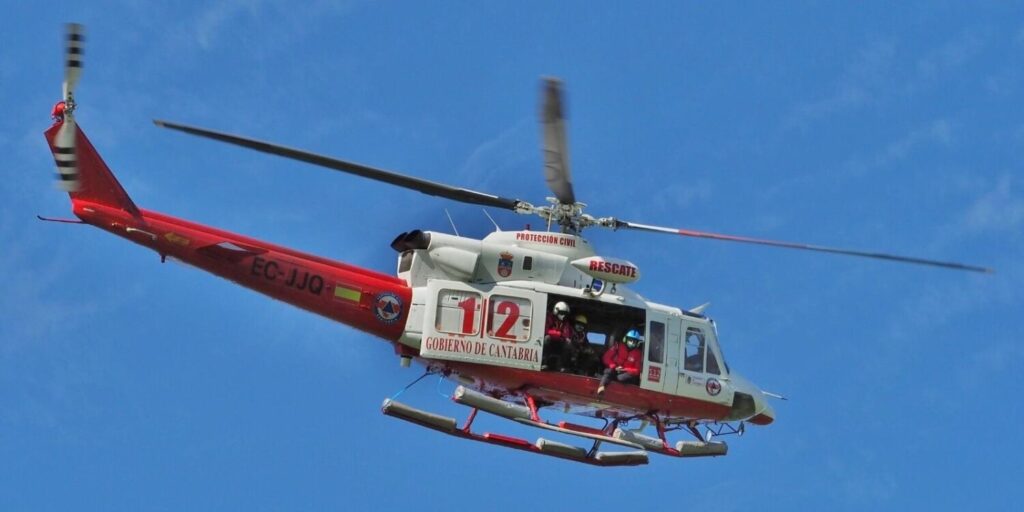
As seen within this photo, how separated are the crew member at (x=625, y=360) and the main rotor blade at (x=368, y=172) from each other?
90.2 inches

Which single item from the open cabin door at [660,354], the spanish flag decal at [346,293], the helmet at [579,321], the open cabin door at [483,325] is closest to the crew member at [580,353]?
the helmet at [579,321]

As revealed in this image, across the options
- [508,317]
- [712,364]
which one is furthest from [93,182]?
[712,364]

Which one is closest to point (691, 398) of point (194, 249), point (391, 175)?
point (391, 175)

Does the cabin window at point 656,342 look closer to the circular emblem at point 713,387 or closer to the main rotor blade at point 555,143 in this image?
the circular emblem at point 713,387

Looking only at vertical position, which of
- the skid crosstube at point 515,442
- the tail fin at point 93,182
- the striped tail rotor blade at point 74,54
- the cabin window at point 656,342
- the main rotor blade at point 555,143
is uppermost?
the striped tail rotor blade at point 74,54

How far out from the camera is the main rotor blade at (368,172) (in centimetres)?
1955

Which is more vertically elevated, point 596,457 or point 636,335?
point 636,335

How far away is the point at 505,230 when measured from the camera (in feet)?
73.7

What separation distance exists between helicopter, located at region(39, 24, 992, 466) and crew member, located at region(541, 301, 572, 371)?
3 cm

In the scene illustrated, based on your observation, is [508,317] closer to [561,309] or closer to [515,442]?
[561,309]

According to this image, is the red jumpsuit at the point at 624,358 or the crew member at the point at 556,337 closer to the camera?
the crew member at the point at 556,337

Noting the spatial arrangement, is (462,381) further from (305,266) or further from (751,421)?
(751,421)

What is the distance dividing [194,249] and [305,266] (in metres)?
1.40

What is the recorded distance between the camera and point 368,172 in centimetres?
2050
